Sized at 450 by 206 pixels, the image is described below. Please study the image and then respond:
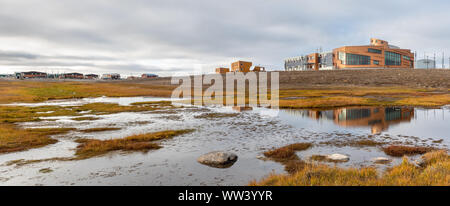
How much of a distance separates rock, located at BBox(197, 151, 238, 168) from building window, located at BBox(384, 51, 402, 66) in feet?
451

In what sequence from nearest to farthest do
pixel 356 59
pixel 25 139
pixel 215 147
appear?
pixel 215 147 < pixel 25 139 < pixel 356 59

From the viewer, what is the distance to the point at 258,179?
37.7 feet

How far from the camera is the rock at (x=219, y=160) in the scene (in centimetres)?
1370

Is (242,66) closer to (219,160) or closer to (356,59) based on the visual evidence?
(356,59)

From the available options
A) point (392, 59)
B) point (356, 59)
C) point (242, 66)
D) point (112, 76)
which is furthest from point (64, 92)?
point (392, 59)

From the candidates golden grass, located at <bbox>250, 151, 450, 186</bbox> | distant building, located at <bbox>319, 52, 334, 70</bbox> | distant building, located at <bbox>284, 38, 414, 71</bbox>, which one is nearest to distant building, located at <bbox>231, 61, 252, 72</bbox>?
distant building, located at <bbox>319, 52, 334, 70</bbox>

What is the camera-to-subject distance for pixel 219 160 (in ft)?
45.8

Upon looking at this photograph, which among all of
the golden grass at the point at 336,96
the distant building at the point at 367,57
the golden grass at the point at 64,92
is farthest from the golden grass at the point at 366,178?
the distant building at the point at 367,57

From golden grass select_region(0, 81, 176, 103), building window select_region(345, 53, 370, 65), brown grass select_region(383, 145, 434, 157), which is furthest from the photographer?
building window select_region(345, 53, 370, 65)

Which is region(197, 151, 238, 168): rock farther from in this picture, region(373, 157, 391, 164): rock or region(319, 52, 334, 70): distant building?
region(319, 52, 334, 70): distant building

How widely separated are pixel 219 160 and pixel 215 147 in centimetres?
367

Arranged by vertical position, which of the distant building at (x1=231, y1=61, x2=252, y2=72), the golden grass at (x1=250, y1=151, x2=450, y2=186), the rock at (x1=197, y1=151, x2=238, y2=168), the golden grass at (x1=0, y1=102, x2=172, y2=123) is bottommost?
the rock at (x1=197, y1=151, x2=238, y2=168)

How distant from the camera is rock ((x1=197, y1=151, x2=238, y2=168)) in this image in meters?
13.7
